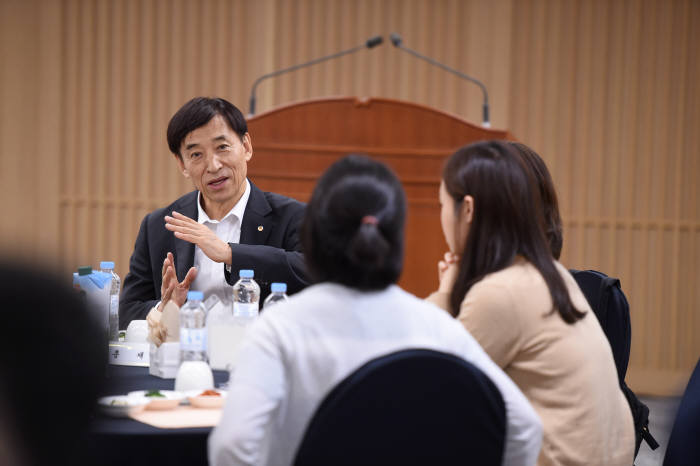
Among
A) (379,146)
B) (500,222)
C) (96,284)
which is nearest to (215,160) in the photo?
(96,284)

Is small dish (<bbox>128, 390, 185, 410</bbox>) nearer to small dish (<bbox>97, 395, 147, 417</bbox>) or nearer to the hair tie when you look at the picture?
small dish (<bbox>97, 395, 147, 417</bbox>)

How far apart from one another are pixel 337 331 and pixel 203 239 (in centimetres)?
137

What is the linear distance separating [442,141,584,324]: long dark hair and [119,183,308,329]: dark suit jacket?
993mm

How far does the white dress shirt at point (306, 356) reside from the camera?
121 centimetres

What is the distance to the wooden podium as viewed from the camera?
14.1ft

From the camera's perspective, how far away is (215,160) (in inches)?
111

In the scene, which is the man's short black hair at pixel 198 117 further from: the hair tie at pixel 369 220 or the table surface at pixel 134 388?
the hair tie at pixel 369 220

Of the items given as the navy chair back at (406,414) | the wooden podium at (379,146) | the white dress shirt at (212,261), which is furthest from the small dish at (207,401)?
the wooden podium at (379,146)

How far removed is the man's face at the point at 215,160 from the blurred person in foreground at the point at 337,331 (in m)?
1.56

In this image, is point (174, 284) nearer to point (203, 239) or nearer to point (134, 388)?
point (203, 239)

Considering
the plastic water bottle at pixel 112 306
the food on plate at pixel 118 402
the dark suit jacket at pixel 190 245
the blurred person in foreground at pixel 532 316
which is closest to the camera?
the food on plate at pixel 118 402

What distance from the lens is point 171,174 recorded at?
19.4 ft

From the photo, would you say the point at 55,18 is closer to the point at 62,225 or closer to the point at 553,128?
the point at 62,225

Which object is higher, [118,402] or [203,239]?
[203,239]
